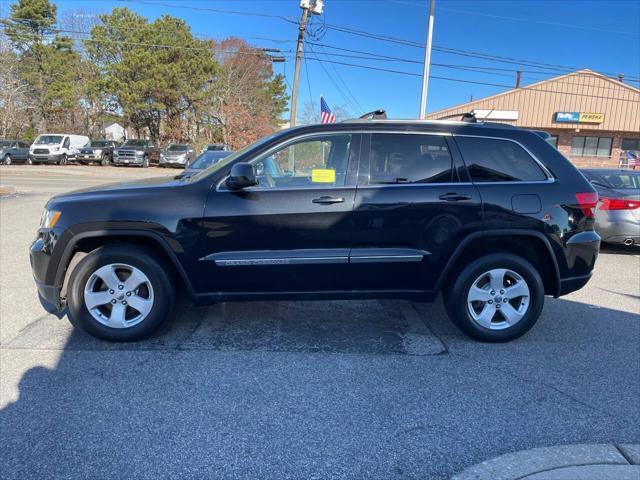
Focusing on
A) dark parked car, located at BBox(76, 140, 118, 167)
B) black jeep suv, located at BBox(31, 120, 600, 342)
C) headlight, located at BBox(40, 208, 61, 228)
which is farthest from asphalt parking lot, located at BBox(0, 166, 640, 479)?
dark parked car, located at BBox(76, 140, 118, 167)

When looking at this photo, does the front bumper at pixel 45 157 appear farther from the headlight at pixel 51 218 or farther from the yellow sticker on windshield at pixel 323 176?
the yellow sticker on windshield at pixel 323 176

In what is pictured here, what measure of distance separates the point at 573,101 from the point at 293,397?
128 feet

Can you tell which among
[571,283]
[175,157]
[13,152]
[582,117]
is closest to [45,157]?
[13,152]

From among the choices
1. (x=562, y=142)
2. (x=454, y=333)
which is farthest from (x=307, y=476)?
(x=562, y=142)

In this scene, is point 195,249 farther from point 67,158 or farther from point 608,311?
point 67,158

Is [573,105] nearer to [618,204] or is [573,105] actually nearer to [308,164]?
[618,204]

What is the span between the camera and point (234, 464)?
7.78ft

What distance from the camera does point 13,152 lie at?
2916cm

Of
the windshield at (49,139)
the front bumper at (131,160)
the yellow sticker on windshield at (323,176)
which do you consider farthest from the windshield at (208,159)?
the windshield at (49,139)

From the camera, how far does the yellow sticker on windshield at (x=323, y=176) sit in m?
3.73

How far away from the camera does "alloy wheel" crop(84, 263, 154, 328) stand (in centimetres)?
363

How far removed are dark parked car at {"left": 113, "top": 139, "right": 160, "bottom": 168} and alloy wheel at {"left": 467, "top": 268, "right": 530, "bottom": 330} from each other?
3006 centimetres

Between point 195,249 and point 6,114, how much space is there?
42581 mm

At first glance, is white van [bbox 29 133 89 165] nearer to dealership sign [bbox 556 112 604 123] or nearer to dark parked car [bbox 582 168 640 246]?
dark parked car [bbox 582 168 640 246]
